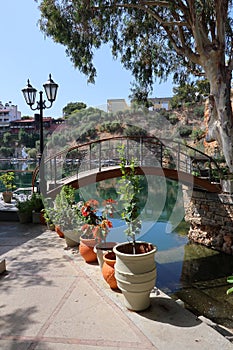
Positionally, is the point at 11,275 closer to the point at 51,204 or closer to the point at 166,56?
the point at 51,204

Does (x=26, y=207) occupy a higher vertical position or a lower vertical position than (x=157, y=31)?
lower

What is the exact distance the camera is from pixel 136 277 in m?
2.66

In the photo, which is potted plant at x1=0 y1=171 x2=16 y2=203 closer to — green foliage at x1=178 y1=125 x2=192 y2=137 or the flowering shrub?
the flowering shrub

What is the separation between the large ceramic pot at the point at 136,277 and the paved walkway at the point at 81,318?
111mm

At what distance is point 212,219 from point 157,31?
639 cm

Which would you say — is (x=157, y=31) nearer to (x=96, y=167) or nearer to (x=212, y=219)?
(x=96, y=167)

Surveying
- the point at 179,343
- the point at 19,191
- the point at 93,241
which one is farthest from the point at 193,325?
the point at 19,191

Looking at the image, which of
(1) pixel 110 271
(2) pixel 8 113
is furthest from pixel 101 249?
(2) pixel 8 113

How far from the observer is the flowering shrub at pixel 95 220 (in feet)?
13.0

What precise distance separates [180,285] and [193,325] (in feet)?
13.8

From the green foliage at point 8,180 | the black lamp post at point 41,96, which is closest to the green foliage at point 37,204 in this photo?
the black lamp post at point 41,96

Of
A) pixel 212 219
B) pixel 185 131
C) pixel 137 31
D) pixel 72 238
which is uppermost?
pixel 137 31

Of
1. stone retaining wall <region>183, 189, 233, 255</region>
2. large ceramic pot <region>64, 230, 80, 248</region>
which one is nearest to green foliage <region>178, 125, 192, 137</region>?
stone retaining wall <region>183, 189, 233, 255</region>

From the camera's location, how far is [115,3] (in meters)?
7.84
